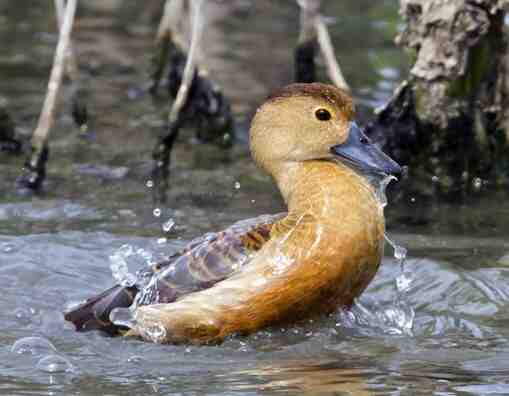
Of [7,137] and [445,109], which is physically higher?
[445,109]

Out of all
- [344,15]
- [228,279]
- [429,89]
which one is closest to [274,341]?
[228,279]

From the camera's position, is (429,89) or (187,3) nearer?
(429,89)

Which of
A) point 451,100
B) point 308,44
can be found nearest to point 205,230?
point 451,100

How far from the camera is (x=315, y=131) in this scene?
21.2 feet

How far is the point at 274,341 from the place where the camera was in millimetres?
5957

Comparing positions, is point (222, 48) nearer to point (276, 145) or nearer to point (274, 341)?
point (276, 145)

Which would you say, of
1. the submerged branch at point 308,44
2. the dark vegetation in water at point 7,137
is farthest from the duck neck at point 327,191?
the dark vegetation in water at point 7,137

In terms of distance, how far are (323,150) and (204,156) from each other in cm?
356

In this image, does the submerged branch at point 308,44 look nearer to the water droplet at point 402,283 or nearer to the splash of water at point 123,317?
the water droplet at point 402,283

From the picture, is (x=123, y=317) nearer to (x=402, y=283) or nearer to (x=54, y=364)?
(x=54, y=364)

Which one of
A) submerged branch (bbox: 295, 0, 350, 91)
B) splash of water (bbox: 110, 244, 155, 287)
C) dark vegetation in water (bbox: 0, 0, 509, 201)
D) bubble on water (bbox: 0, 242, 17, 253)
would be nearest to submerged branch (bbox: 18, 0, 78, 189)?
dark vegetation in water (bbox: 0, 0, 509, 201)

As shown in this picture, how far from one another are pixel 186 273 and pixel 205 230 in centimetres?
198

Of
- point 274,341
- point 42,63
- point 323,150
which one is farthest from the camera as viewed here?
point 42,63

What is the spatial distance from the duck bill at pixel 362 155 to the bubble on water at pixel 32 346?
1.81 metres
